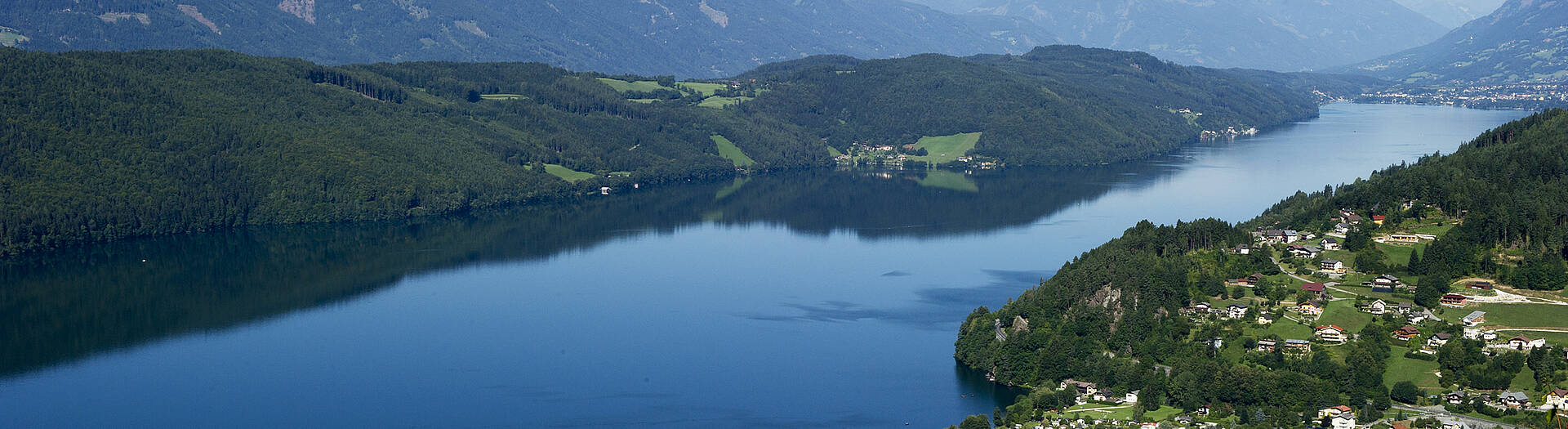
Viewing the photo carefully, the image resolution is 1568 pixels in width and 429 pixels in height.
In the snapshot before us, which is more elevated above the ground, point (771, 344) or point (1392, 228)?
point (1392, 228)

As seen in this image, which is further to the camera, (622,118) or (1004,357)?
(622,118)

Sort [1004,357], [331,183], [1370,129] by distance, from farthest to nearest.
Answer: [1370,129] < [331,183] < [1004,357]

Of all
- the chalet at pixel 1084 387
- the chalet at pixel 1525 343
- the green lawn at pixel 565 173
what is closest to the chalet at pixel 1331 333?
the chalet at pixel 1525 343

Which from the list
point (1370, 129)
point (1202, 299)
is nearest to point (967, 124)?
point (1370, 129)

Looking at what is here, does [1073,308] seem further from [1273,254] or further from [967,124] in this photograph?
[967,124]

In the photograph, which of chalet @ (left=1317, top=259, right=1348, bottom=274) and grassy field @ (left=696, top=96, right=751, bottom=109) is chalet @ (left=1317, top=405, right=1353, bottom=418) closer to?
chalet @ (left=1317, top=259, right=1348, bottom=274)

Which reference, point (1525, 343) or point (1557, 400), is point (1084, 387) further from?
point (1525, 343)
